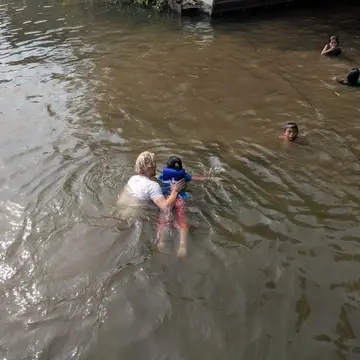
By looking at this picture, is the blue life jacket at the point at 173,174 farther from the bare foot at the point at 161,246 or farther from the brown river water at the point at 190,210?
the bare foot at the point at 161,246

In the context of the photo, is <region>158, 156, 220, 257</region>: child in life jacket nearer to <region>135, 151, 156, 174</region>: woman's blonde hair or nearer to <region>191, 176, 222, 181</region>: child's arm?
<region>191, 176, 222, 181</region>: child's arm

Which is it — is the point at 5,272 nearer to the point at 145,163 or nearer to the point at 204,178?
the point at 145,163

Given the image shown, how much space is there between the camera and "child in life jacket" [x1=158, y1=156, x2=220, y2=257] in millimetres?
5910

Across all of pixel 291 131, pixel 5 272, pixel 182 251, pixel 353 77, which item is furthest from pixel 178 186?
pixel 353 77

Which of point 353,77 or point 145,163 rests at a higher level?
point 145,163

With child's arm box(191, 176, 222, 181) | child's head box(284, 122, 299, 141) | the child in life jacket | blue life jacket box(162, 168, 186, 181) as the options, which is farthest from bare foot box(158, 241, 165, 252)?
child's head box(284, 122, 299, 141)

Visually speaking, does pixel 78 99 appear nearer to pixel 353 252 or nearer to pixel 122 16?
pixel 353 252

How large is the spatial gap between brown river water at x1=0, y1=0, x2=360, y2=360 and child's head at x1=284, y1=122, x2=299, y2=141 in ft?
0.70

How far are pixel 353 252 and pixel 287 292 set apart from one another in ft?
3.94

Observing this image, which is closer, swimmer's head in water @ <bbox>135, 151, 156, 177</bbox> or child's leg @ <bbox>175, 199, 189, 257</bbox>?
child's leg @ <bbox>175, 199, 189, 257</bbox>

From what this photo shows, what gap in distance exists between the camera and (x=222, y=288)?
516 centimetres

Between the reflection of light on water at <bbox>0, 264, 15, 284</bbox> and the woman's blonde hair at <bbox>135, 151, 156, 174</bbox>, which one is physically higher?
the woman's blonde hair at <bbox>135, 151, 156, 174</bbox>

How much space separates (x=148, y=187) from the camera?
242 inches

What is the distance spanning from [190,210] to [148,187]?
785mm
